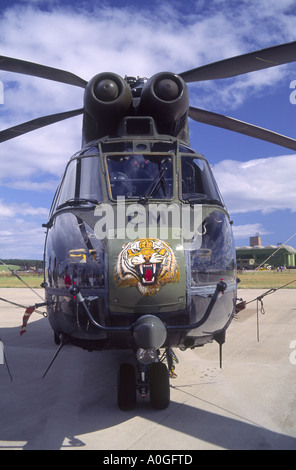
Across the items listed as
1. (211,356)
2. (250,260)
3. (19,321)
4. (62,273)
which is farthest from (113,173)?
(250,260)

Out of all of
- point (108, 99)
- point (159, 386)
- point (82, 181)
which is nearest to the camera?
point (159, 386)

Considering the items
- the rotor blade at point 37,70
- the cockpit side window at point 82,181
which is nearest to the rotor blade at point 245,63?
the rotor blade at point 37,70

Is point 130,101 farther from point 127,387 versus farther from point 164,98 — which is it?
point 127,387

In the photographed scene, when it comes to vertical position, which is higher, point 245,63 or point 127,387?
point 245,63

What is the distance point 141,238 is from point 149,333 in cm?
90

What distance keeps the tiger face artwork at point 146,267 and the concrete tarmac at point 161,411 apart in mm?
1414

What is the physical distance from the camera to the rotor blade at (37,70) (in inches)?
217

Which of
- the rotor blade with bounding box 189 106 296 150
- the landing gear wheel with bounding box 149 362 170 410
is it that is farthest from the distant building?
the landing gear wheel with bounding box 149 362 170 410

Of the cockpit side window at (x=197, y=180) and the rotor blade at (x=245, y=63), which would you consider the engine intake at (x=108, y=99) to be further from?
the rotor blade at (x=245, y=63)

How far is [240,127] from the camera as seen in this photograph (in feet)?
22.2

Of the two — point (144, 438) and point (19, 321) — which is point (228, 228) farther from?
point (19, 321)

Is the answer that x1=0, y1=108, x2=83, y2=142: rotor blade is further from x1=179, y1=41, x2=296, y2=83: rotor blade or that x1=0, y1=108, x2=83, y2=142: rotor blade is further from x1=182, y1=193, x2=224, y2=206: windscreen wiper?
x1=182, y1=193, x2=224, y2=206: windscreen wiper

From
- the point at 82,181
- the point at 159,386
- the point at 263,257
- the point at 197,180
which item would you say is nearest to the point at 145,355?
the point at 159,386
